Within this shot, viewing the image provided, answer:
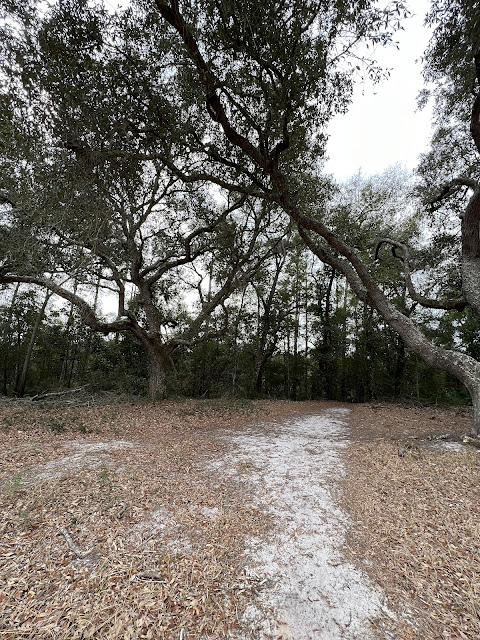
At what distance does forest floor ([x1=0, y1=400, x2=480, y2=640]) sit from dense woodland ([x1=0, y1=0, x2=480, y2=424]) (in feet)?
9.53

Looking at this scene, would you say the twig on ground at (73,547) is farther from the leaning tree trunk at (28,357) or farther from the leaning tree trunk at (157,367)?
the leaning tree trunk at (28,357)

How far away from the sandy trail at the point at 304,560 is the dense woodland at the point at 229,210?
3.33m

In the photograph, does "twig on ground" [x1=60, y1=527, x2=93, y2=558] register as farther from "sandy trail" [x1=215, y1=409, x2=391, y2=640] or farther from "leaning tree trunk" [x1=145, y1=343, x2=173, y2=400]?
"leaning tree trunk" [x1=145, y1=343, x2=173, y2=400]

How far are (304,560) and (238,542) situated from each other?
0.49 m

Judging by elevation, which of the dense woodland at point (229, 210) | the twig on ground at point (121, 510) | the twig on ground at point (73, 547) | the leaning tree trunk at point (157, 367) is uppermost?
the dense woodland at point (229, 210)

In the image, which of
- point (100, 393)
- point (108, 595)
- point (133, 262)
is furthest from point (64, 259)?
point (108, 595)

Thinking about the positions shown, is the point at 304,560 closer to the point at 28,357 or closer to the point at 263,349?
the point at 263,349

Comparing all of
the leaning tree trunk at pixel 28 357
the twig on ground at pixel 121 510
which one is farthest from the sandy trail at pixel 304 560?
the leaning tree trunk at pixel 28 357

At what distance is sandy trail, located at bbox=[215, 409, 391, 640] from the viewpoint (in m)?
1.59

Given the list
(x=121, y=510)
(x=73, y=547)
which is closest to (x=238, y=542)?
(x=121, y=510)

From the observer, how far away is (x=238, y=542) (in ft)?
7.27

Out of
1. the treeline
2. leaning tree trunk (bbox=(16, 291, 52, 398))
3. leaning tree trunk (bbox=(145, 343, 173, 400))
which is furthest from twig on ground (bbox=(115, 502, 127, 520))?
leaning tree trunk (bbox=(16, 291, 52, 398))

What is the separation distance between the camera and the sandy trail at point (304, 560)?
1.59 meters

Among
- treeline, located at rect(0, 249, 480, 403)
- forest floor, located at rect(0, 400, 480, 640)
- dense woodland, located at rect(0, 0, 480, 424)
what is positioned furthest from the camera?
treeline, located at rect(0, 249, 480, 403)
